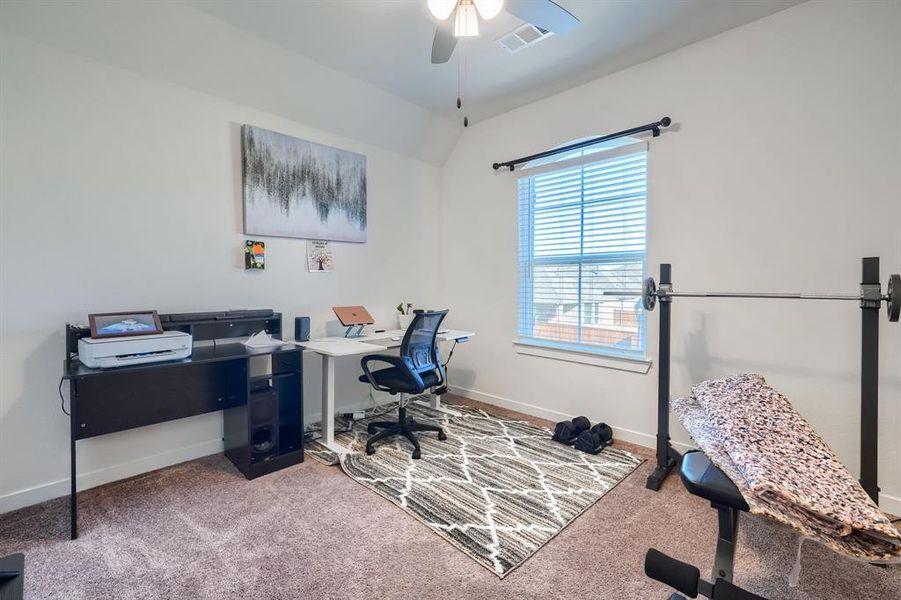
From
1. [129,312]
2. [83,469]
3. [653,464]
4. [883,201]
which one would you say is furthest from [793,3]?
[83,469]

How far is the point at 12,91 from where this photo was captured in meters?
2.06

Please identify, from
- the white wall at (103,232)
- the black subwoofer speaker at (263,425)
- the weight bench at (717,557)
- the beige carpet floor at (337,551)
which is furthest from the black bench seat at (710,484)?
the white wall at (103,232)

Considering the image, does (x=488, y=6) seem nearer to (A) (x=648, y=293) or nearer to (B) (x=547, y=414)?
(A) (x=648, y=293)

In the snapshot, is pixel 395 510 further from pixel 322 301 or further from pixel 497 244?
pixel 497 244

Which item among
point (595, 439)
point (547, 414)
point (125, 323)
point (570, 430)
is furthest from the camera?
point (547, 414)

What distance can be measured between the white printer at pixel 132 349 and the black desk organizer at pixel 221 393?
42 millimetres

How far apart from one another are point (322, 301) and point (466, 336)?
4.04 feet

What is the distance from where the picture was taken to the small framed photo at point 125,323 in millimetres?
2078

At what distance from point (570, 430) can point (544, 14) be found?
253 centimetres

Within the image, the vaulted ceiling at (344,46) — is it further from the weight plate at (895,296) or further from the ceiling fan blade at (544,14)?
the weight plate at (895,296)

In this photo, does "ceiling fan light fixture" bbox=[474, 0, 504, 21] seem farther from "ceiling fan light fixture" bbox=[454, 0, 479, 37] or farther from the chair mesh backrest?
the chair mesh backrest

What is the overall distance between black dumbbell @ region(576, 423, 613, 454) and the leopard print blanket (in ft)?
3.25

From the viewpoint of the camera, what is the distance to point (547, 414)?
3484 millimetres

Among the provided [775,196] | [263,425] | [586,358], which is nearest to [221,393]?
[263,425]
